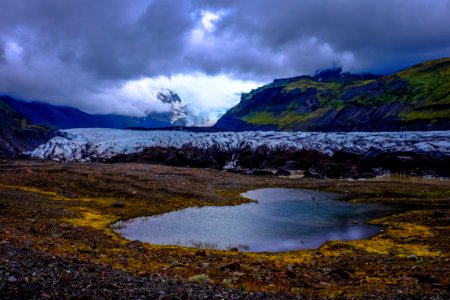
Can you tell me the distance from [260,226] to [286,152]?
287ft

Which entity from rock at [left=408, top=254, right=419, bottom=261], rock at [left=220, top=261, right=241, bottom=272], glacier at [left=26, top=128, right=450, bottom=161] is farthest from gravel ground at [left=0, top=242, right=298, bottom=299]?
glacier at [left=26, top=128, right=450, bottom=161]

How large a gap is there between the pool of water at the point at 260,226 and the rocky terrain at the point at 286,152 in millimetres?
44757

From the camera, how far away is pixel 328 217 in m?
41.4

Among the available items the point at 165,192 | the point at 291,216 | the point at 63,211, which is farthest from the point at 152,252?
the point at 165,192

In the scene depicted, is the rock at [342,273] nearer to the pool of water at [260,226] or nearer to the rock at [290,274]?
the rock at [290,274]

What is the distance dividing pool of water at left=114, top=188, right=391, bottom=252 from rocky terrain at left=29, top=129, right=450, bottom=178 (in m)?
44.8

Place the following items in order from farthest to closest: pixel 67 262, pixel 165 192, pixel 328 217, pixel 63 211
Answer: pixel 165 192, pixel 328 217, pixel 63 211, pixel 67 262

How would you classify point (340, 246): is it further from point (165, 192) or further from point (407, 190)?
point (407, 190)

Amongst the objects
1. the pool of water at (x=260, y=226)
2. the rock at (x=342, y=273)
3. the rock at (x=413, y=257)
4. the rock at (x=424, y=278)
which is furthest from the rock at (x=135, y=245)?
the rock at (x=413, y=257)

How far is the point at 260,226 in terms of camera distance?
118 ft

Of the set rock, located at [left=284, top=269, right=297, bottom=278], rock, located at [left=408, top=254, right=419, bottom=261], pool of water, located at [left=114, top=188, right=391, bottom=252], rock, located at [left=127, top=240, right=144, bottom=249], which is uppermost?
rock, located at [left=284, top=269, right=297, bottom=278]

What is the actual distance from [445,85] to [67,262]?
703ft

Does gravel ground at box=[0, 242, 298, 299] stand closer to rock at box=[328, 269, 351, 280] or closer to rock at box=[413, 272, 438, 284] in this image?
rock at box=[328, 269, 351, 280]

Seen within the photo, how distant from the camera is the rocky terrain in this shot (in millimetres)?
99250
